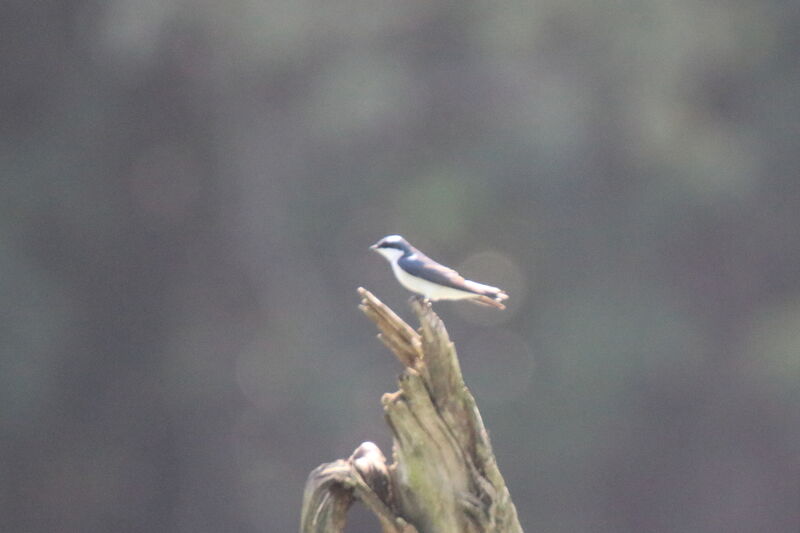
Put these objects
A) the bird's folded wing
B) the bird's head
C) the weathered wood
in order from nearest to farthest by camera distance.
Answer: the weathered wood
the bird's folded wing
the bird's head

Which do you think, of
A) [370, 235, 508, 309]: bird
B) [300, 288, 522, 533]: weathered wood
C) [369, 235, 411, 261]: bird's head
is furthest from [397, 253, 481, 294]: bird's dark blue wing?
[300, 288, 522, 533]: weathered wood

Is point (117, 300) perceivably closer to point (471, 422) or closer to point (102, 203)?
point (102, 203)

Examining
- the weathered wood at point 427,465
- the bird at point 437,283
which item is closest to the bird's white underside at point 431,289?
the bird at point 437,283

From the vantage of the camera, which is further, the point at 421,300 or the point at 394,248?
the point at 394,248

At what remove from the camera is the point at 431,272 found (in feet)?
12.9

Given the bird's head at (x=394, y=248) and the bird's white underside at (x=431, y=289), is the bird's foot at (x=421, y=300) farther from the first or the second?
the bird's head at (x=394, y=248)

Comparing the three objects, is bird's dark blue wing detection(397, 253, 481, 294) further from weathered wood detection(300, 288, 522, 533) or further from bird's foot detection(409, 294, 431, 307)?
weathered wood detection(300, 288, 522, 533)

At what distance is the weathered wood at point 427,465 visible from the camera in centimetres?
358

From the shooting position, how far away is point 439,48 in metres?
8.36

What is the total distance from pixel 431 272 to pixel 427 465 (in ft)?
2.05

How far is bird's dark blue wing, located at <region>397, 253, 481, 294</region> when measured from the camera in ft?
12.7

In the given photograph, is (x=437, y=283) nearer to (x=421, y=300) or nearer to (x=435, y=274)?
(x=435, y=274)

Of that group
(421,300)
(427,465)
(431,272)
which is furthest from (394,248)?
(427,465)

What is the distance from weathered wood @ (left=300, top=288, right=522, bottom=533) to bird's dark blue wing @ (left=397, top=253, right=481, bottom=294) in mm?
251
